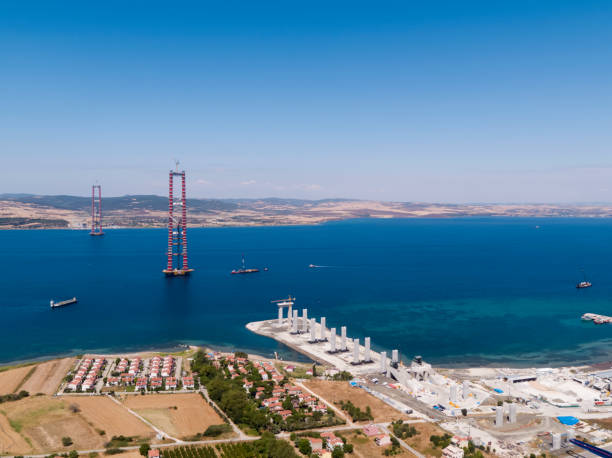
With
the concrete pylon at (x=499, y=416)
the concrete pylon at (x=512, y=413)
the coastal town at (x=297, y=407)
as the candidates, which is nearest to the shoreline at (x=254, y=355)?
the coastal town at (x=297, y=407)

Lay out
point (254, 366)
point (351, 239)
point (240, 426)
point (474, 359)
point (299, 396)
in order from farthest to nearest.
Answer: point (351, 239) < point (474, 359) < point (254, 366) < point (299, 396) < point (240, 426)

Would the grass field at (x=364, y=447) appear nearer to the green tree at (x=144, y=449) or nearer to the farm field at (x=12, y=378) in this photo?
the green tree at (x=144, y=449)

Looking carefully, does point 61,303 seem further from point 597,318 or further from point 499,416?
point 597,318

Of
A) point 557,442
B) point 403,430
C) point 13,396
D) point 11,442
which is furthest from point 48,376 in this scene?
point 557,442

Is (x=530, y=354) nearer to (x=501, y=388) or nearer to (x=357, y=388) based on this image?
(x=501, y=388)

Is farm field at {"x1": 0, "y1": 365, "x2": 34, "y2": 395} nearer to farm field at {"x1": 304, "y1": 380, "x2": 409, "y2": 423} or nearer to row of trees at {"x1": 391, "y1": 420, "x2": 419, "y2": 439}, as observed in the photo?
farm field at {"x1": 304, "y1": 380, "x2": 409, "y2": 423}

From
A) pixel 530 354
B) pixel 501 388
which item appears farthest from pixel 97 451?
pixel 530 354
